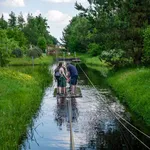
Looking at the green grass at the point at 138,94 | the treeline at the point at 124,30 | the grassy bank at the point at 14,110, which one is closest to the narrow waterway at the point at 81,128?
the grassy bank at the point at 14,110

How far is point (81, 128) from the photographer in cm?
1495

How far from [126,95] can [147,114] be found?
6279 millimetres

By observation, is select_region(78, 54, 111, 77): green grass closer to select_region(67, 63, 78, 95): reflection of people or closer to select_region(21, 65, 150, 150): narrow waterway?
select_region(67, 63, 78, 95): reflection of people

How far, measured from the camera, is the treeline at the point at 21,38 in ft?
212

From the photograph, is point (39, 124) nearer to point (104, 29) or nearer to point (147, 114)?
point (147, 114)

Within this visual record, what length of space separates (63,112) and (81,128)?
3496 millimetres

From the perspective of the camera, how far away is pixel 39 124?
15.9m

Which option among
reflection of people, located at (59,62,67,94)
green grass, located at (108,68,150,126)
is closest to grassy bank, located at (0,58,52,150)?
reflection of people, located at (59,62,67,94)

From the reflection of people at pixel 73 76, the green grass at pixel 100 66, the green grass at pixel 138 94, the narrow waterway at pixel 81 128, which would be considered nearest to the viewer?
the narrow waterway at pixel 81 128

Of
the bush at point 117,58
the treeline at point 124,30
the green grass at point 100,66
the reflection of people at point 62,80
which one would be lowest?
the green grass at point 100,66

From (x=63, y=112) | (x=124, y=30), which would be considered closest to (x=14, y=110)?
(x=63, y=112)

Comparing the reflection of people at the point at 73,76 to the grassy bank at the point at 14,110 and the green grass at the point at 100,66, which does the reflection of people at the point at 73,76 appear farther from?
the green grass at the point at 100,66

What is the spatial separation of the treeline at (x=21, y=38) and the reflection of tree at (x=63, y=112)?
68.5 feet

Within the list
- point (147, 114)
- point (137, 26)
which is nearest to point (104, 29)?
point (137, 26)
